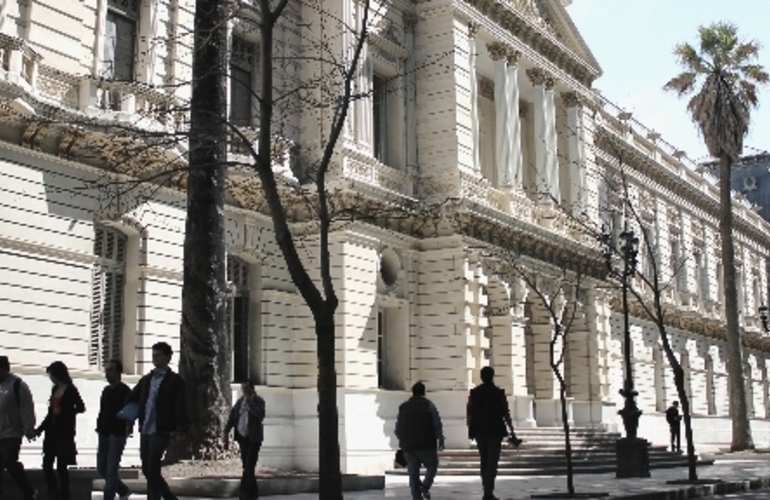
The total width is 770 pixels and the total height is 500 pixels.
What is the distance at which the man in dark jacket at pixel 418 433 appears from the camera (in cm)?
1338

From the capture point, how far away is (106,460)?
11398 millimetres

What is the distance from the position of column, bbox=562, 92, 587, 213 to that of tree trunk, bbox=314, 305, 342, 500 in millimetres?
22272

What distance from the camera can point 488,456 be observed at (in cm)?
1362

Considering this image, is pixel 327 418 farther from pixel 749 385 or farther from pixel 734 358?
pixel 749 385

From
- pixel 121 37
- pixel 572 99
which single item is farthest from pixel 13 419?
pixel 572 99

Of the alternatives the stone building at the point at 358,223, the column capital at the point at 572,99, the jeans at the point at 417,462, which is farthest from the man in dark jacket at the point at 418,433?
the column capital at the point at 572,99

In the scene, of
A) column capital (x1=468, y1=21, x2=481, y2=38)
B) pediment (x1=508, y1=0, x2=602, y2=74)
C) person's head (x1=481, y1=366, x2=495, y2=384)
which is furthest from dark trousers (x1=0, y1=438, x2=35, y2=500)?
pediment (x1=508, y1=0, x2=602, y2=74)

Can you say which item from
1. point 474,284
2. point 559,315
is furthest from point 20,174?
point 559,315

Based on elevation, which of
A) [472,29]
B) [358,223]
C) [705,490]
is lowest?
[705,490]

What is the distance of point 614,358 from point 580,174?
26.7 feet

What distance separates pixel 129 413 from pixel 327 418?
2.25m

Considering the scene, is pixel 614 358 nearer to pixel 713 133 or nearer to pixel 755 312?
pixel 713 133

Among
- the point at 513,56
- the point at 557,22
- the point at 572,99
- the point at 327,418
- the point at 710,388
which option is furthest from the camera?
the point at 710,388

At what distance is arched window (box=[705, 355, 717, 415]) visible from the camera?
1795 inches
